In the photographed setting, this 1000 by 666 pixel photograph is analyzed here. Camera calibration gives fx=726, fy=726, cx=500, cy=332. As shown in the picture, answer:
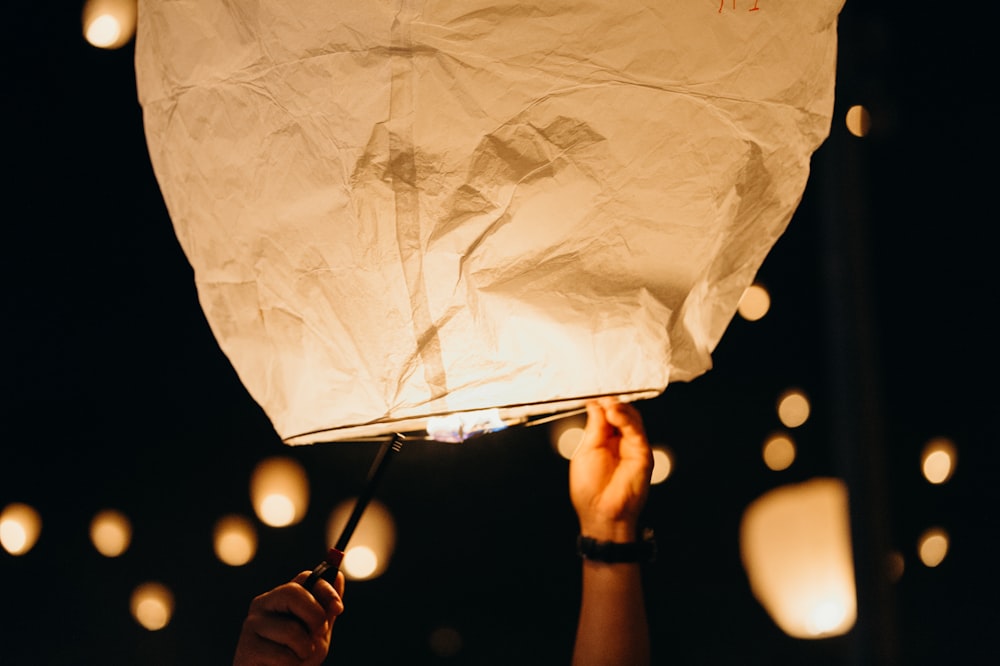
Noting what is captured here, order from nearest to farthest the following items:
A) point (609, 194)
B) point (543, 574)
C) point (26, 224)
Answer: point (609, 194)
point (26, 224)
point (543, 574)

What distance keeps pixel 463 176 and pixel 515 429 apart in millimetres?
615

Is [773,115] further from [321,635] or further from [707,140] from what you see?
[321,635]

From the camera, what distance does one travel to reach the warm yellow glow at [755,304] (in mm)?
1068

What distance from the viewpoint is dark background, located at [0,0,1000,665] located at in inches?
34.4

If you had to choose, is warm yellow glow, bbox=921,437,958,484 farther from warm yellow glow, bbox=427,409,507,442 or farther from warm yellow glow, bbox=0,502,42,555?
warm yellow glow, bbox=0,502,42,555

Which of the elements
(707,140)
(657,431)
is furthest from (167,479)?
(707,140)

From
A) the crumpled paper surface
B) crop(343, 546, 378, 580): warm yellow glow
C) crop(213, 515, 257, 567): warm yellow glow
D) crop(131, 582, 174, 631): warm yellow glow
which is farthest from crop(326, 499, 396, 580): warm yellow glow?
the crumpled paper surface

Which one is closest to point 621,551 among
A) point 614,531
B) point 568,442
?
point 614,531

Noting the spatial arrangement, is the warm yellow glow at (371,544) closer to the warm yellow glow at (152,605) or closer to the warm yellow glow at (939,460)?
the warm yellow glow at (152,605)

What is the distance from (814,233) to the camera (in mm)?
1091

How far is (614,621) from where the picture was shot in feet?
2.53

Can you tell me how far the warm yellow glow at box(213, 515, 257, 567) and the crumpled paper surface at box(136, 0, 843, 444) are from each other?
483 mm

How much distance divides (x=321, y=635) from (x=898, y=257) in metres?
0.99

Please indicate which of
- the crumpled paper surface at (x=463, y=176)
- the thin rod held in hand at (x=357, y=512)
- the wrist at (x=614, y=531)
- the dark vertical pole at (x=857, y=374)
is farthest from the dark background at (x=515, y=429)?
the crumpled paper surface at (x=463, y=176)
